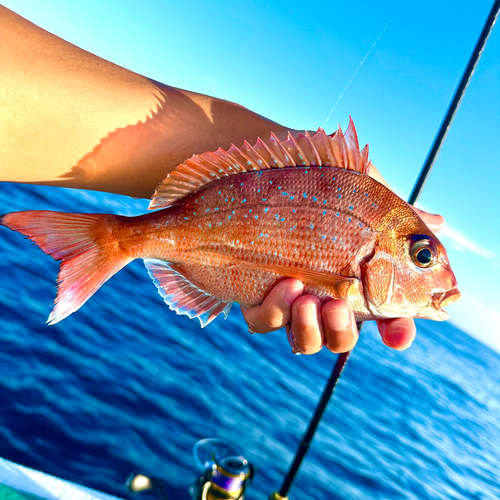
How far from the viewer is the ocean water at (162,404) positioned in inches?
271

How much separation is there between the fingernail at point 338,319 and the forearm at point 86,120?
56.7 inches

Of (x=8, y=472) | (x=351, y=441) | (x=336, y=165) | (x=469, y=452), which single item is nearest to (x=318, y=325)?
(x=336, y=165)

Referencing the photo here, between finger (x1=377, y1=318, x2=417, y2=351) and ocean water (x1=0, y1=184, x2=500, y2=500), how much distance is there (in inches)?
257

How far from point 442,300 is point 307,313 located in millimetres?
672

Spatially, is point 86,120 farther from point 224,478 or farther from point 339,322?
point 224,478

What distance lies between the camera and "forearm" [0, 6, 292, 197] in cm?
191

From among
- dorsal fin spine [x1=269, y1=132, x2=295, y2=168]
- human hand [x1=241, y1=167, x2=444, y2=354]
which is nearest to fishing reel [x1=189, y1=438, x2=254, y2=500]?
human hand [x1=241, y1=167, x2=444, y2=354]

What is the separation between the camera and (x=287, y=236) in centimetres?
183

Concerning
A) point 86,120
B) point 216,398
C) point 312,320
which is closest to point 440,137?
point 312,320

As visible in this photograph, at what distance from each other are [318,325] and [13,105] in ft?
6.19

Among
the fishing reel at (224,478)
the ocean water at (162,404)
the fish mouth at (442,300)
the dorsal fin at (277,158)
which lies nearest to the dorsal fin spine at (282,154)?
the dorsal fin at (277,158)

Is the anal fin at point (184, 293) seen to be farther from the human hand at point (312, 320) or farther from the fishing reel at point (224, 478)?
the fishing reel at point (224, 478)

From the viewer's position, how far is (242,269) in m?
1.86

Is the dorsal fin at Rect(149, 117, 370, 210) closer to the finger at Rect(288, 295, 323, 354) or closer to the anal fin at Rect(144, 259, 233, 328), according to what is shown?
the anal fin at Rect(144, 259, 233, 328)
